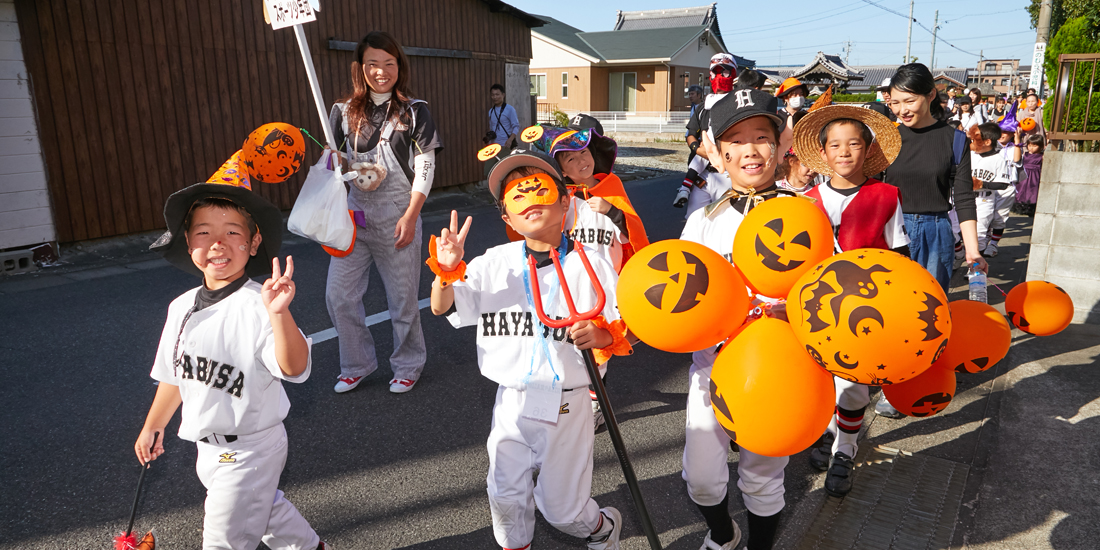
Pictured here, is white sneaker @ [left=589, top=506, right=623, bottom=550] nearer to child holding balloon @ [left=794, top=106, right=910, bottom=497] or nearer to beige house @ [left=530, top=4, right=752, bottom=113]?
child holding balloon @ [left=794, top=106, right=910, bottom=497]

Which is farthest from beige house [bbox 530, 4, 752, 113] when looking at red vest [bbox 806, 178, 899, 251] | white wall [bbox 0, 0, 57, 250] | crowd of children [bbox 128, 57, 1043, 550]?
crowd of children [bbox 128, 57, 1043, 550]

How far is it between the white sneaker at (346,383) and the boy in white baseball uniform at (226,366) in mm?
1917

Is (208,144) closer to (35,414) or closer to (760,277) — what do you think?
(35,414)

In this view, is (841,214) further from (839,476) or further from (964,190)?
(839,476)

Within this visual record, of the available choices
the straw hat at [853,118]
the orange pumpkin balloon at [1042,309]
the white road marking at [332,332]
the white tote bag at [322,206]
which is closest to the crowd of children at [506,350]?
the straw hat at [853,118]

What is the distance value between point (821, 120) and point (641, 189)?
38.3ft

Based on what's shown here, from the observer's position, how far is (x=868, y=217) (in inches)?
123

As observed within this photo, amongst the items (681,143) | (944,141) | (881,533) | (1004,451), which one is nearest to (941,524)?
(881,533)

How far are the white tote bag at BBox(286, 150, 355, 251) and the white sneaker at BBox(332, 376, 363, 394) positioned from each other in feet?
3.60

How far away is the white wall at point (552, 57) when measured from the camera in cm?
3531

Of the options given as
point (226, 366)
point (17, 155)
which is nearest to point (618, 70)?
point (17, 155)

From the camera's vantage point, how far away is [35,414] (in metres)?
3.85

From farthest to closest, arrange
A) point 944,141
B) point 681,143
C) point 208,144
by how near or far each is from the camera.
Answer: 1. point 681,143
2. point 208,144
3. point 944,141

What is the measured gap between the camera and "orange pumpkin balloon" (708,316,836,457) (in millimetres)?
1762
